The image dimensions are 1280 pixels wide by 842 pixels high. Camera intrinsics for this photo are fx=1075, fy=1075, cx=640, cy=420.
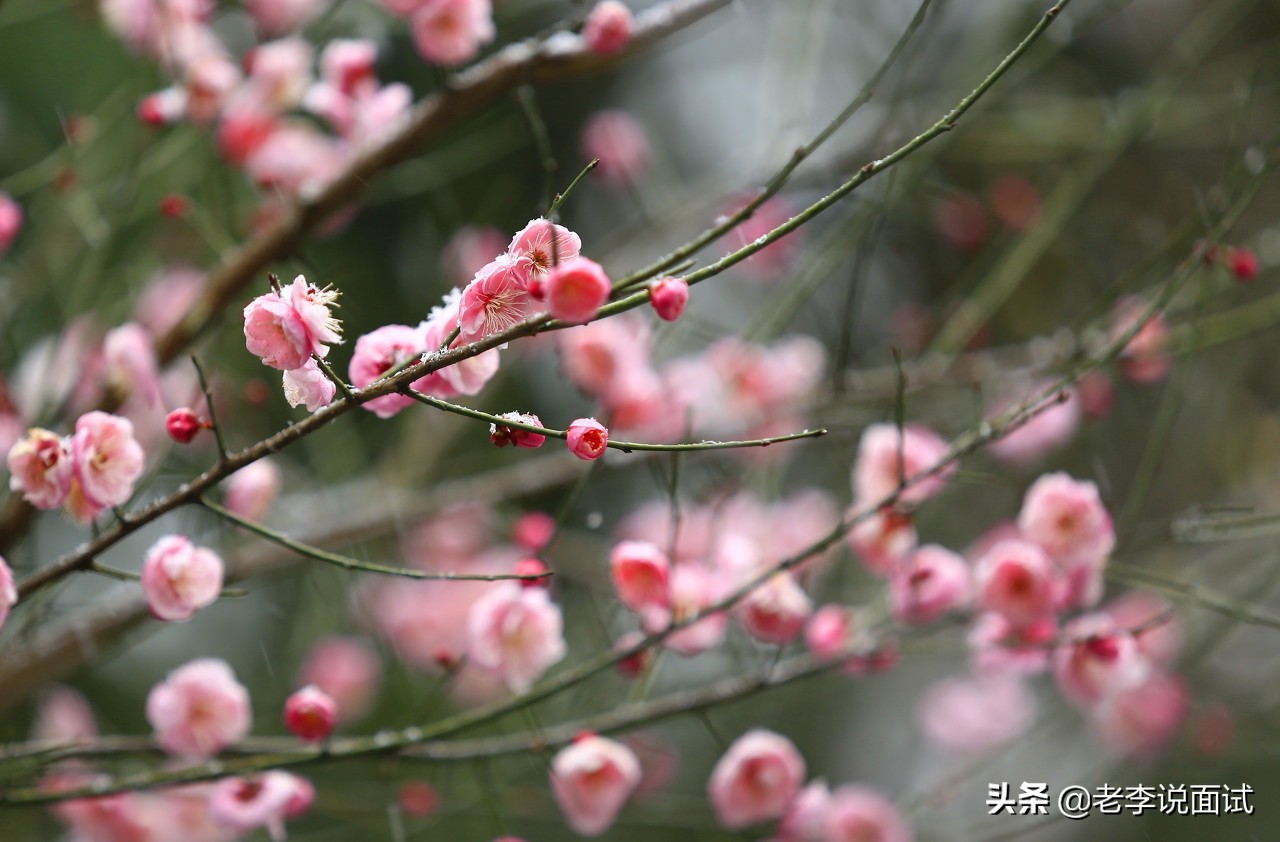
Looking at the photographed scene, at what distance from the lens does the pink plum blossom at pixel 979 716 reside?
1.64m

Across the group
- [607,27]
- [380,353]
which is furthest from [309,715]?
[607,27]

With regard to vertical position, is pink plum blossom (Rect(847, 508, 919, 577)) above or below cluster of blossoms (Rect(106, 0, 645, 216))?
below

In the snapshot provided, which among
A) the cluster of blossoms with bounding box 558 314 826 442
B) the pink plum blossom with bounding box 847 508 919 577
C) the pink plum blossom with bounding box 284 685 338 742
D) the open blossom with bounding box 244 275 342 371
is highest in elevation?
the cluster of blossoms with bounding box 558 314 826 442

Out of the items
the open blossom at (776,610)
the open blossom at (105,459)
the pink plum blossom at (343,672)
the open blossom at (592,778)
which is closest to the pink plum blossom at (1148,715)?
the open blossom at (776,610)

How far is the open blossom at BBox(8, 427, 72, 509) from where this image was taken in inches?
27.8

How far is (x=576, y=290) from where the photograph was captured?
0.52 m

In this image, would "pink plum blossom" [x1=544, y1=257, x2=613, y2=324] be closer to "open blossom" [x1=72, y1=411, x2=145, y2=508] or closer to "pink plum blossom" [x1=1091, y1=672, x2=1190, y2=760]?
"open blossom" [x1=72, y1=411, x2=145, y2=508]

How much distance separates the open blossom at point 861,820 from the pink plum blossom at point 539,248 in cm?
86

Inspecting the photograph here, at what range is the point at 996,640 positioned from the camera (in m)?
1.06

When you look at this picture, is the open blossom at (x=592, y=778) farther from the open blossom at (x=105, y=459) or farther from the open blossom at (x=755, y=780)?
the open blossom at (x=105, y=459)

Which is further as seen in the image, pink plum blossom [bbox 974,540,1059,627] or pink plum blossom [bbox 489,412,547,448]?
pink plum blossom [bbox 974,540,1059,627]

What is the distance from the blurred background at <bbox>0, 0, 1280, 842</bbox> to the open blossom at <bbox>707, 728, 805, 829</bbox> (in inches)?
2.2

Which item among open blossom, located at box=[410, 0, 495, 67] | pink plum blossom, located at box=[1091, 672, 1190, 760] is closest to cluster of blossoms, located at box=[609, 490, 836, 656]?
open blossom, located at box=[410, 0, 495, 67]

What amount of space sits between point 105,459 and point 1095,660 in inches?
33.9
